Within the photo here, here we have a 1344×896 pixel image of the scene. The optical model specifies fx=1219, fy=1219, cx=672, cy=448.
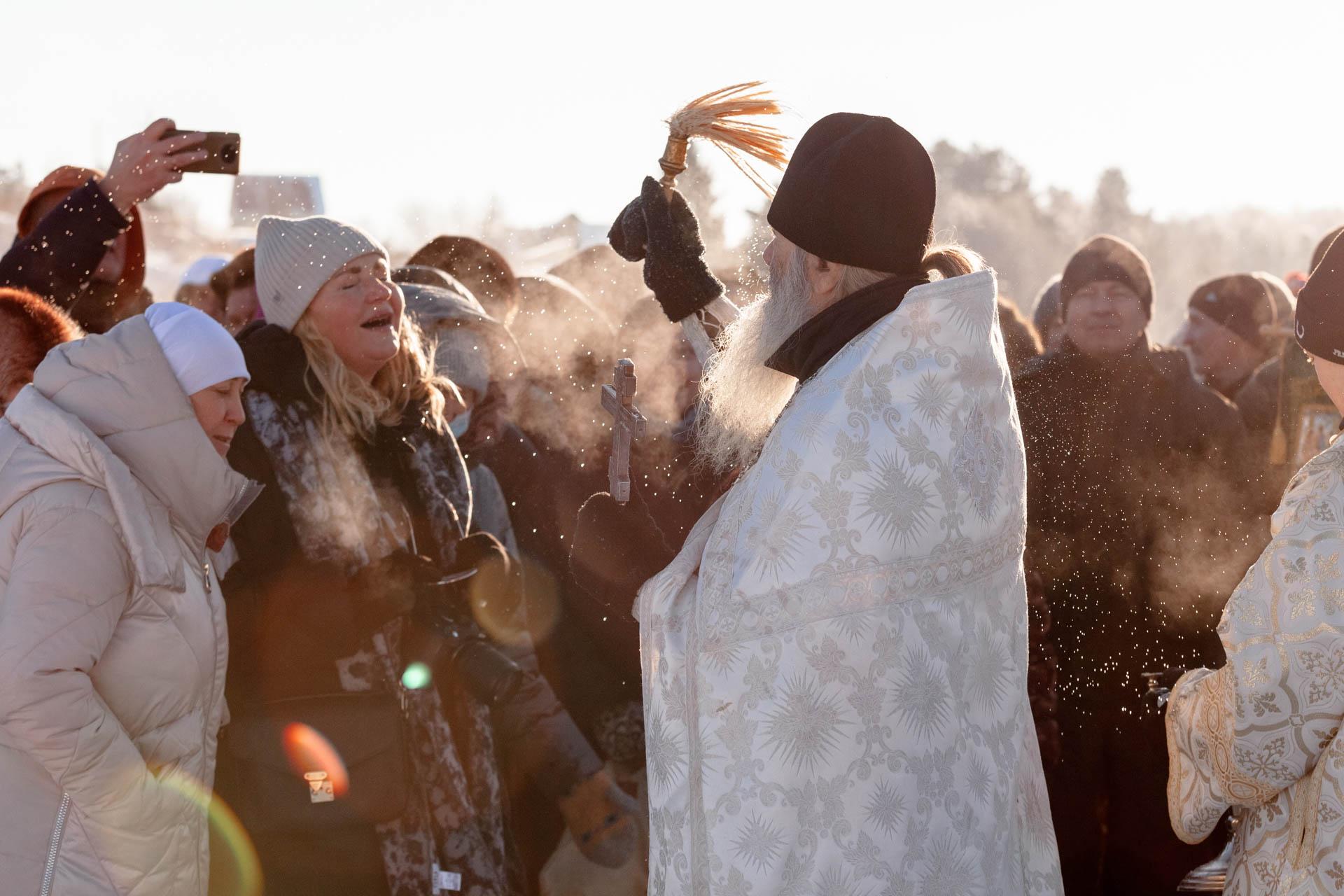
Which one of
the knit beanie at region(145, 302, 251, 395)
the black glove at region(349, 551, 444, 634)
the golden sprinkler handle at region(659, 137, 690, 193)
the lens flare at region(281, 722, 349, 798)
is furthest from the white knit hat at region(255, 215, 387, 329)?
the lens flare at region(281, 722, 349, 798)

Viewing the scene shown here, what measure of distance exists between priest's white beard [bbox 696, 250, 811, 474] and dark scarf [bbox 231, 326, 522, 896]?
120 centimetres

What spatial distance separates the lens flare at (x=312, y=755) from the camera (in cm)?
338

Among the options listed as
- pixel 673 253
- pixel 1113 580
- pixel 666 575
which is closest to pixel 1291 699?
pixel 666 575

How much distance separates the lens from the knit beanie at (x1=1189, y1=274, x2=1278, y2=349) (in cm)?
637

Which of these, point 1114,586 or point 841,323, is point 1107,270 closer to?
point 1114,586

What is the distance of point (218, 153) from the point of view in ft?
12.9

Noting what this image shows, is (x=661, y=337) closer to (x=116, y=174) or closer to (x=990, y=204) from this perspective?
(x=116, y=174)

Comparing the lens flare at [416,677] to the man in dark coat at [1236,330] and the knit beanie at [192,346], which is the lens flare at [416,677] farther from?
the man in dark coat at [1236,330]

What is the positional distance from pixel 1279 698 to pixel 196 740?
7.74 feet

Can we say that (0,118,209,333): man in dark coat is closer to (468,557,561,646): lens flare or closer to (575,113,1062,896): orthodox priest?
(468,557,561,646): lens flare

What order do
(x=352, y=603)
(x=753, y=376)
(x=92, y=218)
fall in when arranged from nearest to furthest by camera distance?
(x=753, y=376), (x=352, y=603), (x=92, y=218)

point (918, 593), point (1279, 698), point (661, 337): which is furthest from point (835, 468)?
point (661, 337)

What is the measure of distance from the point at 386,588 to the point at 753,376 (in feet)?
4.62

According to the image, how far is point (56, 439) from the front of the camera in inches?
104
